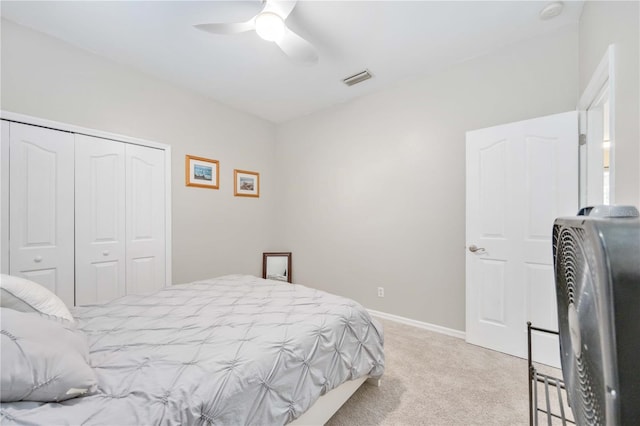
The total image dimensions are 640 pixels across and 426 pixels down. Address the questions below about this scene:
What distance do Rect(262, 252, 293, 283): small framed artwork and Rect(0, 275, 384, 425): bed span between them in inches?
81.1

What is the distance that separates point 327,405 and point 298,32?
8.87 feet

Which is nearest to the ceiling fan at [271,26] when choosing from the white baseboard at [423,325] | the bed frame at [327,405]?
the bed frame at [327,405]

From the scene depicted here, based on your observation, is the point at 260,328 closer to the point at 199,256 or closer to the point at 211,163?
the point at 199,256

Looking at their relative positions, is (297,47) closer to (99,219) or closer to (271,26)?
(271,26)

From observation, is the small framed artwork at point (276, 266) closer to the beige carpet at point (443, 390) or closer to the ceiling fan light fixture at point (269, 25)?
the beige carpet at point (443, 390)

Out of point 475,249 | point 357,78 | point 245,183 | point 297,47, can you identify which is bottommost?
point 475,249

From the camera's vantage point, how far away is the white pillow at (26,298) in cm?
119

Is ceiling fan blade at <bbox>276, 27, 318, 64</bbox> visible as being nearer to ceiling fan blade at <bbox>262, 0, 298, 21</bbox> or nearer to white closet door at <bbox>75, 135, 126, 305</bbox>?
ceiling fan blade at <bbox>262, 0, 298, 21</bbox>

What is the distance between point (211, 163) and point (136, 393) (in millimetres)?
2934

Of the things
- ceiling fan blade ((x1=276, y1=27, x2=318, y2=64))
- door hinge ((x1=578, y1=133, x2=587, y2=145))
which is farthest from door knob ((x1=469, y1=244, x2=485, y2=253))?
ceiling fan blade ((x1=276, y1=27, x2=318, y2=64))

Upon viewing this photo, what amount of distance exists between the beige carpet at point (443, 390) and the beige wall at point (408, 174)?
0.51 m

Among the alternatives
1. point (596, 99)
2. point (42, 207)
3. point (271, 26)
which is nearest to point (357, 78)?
point (271, 26)

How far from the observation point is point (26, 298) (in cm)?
124

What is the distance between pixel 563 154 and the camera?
7.00 feet
